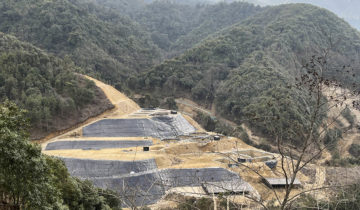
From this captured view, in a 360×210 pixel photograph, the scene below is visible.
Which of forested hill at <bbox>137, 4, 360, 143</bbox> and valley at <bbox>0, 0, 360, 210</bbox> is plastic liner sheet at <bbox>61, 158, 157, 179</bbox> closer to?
valley at <bbox>0, 0, 360, 210</bbox>

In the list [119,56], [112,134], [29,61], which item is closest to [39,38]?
[119,56]

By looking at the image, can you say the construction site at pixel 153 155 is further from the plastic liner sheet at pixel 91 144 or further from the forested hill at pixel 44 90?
the forested hill at pixel 44 90

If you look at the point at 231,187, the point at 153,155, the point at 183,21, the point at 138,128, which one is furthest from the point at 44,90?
the point at 183,21

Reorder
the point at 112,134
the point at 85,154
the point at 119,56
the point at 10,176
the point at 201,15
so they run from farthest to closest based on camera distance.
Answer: the point at 201,15, the point at 119,56, the point at 112,134, the point at 85,154, the point at 10,176

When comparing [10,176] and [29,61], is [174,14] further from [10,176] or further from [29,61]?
[10,176]

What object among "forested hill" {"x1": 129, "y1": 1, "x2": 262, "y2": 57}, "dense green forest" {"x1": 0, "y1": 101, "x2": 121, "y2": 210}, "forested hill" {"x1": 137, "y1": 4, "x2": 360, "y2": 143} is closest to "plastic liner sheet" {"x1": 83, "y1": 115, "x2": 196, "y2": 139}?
"forested hill" {"x1": 137, "y1": 4, "x2": 360, "y2": 143}
